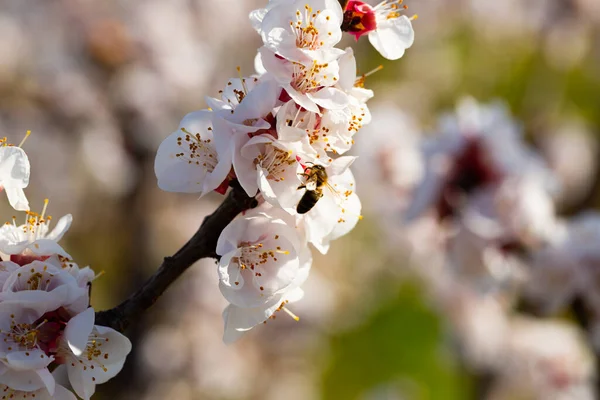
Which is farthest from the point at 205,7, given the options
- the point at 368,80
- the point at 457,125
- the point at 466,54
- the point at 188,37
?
the point at 466,54

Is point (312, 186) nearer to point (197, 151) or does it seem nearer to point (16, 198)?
point (197, 151)

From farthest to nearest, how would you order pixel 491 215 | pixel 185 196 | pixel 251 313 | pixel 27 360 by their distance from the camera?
pixel 185 196
pixel 491 215
pixel 251 313
pixel 27 360

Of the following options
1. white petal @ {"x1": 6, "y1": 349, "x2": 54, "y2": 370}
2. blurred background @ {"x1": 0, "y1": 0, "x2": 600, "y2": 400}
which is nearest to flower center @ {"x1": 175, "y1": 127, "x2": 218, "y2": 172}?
white petal @ {"x1": 6, "y1": 349, "x2": 54, "y2": 370}

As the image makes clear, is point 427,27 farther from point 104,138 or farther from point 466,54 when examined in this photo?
point 104,138

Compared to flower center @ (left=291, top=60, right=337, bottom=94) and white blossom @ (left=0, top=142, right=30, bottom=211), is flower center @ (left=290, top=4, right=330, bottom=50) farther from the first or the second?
white blossom @ (left=0, top=142, right=30, bottom=211)

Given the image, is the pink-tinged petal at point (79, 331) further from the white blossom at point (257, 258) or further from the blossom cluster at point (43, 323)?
the white blossom at point (257, 258)

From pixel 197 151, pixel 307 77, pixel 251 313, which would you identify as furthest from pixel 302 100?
pixel 251 313

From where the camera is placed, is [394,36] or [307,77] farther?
[394,36]
